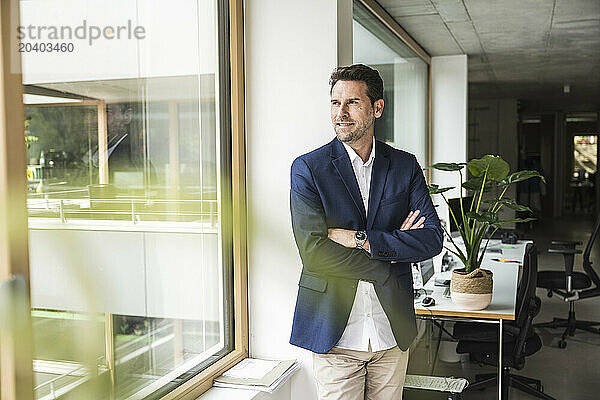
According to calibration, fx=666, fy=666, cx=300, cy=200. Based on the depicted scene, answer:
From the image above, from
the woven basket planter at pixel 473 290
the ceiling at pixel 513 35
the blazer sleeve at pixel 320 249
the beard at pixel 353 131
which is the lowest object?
the woven basket planter at pixel 473 290

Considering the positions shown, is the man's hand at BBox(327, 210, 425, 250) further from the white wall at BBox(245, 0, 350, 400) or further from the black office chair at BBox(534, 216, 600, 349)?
the black office chair at BBox(534, 216, 600, 349)

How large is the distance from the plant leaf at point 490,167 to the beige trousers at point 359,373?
160 cm

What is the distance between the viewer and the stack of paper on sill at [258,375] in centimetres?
290

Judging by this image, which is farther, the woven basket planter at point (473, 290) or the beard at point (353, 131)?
the woven basket planter at point (473, 290)

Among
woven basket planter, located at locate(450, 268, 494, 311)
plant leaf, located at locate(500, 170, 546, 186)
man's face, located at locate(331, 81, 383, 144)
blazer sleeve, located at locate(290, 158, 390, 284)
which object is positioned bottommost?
woven basket planter, located at locate(450, 268, 494, 311)

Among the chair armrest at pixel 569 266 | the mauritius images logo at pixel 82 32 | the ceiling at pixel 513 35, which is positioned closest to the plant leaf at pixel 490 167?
the ceiling at pixel 513 35

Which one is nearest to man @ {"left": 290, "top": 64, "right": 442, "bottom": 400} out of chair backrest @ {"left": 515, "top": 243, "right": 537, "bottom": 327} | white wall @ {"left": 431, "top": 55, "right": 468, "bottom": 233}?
chair backrest @ {"left": 515, "top": 243, "right": 537, "bottom": 327}

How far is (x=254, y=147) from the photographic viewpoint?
327 cm

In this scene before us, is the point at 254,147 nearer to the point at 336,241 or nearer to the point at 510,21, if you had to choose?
the point at 336,241

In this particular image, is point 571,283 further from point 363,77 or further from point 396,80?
point 363,77

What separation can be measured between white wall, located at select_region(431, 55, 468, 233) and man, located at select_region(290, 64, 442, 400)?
5.46m

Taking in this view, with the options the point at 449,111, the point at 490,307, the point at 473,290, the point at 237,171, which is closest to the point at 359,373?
the point at 237,171

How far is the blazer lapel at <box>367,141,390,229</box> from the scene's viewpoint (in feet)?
8.54

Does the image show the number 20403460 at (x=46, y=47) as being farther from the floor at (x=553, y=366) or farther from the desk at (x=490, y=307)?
the floor at (x=553, y=366)
